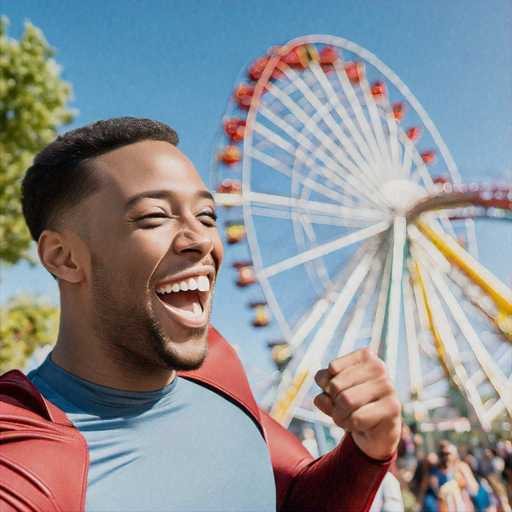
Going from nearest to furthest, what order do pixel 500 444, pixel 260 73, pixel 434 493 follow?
1. pixel 434 493
2. pixel 500 444
3. pixel 260 73

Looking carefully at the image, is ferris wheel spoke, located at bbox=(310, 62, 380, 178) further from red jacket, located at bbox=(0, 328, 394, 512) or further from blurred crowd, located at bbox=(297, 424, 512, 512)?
red jacket, located at bbox=(0, 328, 394, 512)

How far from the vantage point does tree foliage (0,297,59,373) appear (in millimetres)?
7758

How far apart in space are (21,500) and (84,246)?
566mm

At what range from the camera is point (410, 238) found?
11.2 m

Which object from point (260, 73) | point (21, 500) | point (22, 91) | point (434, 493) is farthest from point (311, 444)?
point (260, 73)

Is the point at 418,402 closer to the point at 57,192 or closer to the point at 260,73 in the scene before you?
the point at 260,73

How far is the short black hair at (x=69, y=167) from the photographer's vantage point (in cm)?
131

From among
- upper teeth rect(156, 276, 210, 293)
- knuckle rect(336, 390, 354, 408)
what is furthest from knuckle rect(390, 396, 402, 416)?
upper teeth rect(156, 276, 210, 293)

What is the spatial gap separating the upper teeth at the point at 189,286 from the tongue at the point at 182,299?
0.02 meters

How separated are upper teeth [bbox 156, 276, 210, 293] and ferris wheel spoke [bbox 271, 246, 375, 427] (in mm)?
10013

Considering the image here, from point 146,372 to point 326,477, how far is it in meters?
0.50

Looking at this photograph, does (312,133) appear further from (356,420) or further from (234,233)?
(356,420)

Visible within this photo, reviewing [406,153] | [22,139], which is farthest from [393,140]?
[22,139]

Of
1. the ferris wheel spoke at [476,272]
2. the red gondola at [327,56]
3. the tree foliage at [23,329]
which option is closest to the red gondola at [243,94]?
the red gondola at [327,56]
